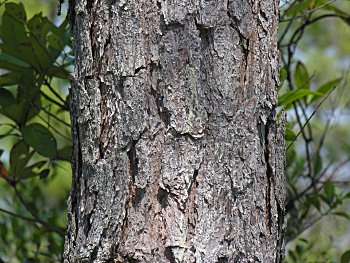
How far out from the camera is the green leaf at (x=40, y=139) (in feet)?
6.72

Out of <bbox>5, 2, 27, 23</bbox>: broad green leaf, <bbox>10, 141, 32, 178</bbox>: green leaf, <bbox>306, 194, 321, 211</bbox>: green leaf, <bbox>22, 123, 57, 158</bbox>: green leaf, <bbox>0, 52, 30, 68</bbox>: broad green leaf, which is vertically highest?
<bbox>5, 2, 27, 23</bbox>: broad green leaf

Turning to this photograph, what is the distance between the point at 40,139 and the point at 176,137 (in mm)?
879

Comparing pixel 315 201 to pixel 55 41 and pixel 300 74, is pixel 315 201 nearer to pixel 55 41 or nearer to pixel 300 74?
pixel 300 74

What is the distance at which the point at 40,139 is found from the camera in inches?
80.9

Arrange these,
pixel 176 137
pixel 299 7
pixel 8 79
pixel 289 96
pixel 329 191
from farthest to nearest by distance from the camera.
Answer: pixel 329 191
pixel 299 7
pixel 8 79
pixel 289 96
pixel 176 137

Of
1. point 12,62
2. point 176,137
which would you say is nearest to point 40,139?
point 12,62

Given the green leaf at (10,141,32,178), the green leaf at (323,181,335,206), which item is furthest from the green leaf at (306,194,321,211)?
the green leaf at (10,141,32,178)

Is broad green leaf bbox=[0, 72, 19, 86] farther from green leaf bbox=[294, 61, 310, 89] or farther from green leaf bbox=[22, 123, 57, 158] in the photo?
green leaf bbox=[294, 61, 310, 89]

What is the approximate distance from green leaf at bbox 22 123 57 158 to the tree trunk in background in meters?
0.72

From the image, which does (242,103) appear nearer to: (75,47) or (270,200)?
(270,200)

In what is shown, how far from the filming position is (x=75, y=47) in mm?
1431

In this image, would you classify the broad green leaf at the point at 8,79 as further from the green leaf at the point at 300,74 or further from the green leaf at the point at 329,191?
the green leaf at the point at 329,191

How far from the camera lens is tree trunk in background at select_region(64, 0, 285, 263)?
4.16 feet

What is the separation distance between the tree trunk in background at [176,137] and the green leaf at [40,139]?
715mm
